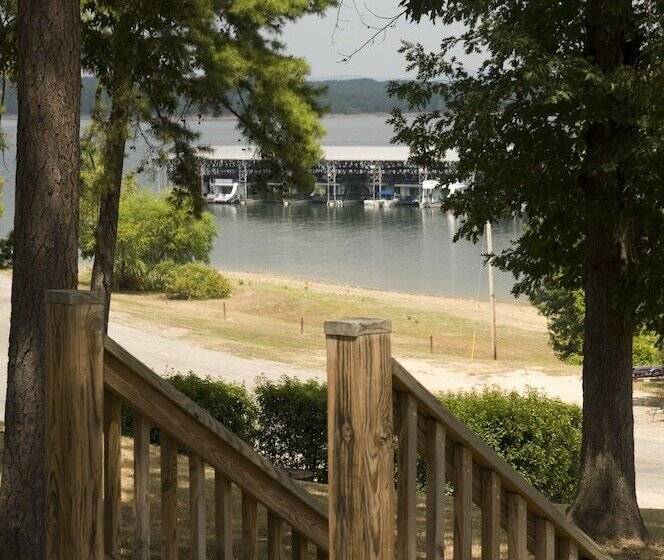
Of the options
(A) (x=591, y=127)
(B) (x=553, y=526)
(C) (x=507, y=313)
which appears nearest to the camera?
(B) (x=553, y=526)

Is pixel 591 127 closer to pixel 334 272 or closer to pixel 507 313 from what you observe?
pixel 507 313

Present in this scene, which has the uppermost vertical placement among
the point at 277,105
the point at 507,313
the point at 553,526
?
the point at 277,105

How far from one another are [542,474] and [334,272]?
52623 mm

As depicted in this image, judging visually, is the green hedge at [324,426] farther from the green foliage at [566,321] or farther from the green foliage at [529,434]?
the green foliage at [566,321]

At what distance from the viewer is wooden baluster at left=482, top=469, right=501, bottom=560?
3064 mm

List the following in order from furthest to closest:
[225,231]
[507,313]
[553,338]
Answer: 1. [225,231]
2. [507,313]
3. [553,338]

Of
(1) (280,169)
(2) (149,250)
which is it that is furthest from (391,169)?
(1) (280,169)

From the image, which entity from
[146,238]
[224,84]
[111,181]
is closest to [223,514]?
[111,181]

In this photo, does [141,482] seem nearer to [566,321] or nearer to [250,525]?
[250,525]

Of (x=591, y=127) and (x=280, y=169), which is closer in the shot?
(x=591, y=127)

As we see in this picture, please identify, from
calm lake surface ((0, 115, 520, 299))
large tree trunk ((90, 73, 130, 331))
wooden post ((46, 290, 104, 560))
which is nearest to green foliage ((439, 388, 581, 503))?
large tree trunk ((90, 73, 130, 331))

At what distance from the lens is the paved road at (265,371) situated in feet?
82.1

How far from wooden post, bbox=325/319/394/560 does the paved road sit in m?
20.1

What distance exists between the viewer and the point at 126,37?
11602 millimetres
